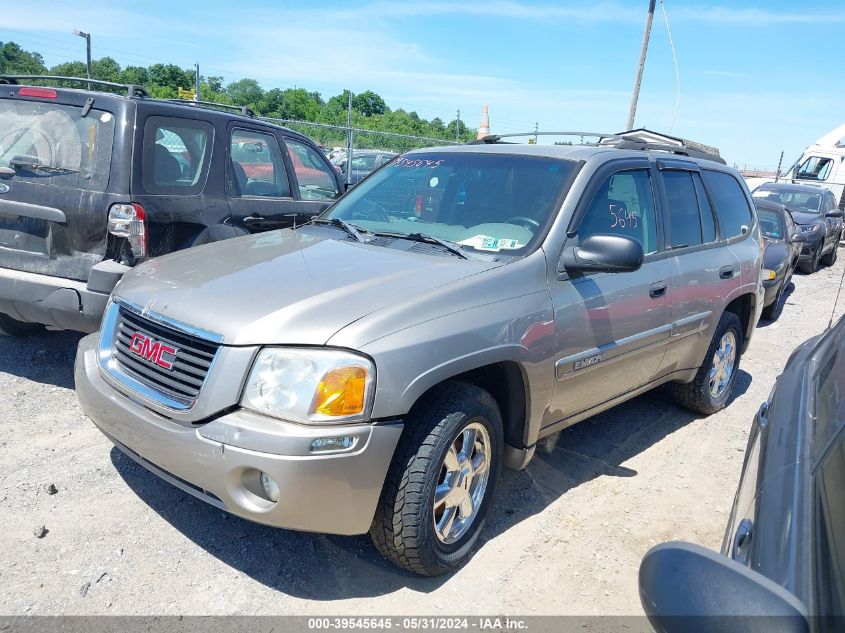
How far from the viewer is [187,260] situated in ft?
10.8

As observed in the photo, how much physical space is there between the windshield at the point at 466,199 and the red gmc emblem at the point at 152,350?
1.41 meters

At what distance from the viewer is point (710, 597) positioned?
1.26 meters

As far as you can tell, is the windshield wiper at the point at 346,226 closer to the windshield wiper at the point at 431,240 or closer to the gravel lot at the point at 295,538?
the windshield wiper at the point at 431,240

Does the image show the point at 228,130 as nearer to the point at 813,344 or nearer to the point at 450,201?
the point at 450,201

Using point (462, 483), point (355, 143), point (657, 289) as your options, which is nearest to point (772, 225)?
point (657, 289)

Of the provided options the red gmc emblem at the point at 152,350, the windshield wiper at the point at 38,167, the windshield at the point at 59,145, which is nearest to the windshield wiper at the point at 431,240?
the red gmc emblem at the point at 152,350

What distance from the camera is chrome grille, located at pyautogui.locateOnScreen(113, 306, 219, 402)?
258 cm

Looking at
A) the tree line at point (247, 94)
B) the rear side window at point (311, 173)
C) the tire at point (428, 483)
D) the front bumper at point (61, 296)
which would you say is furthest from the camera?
the tree line at point (247, 94)

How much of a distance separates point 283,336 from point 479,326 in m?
0.83

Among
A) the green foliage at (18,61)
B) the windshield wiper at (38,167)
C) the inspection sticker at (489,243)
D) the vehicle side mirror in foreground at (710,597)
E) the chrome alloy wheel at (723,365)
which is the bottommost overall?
the chrome alloy wheel at (723,365)

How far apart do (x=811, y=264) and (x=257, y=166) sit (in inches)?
497

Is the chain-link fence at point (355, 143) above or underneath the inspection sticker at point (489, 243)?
above

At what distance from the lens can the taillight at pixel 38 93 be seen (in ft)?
14.5

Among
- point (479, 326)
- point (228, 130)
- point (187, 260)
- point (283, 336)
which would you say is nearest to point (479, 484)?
point (479, 326)
